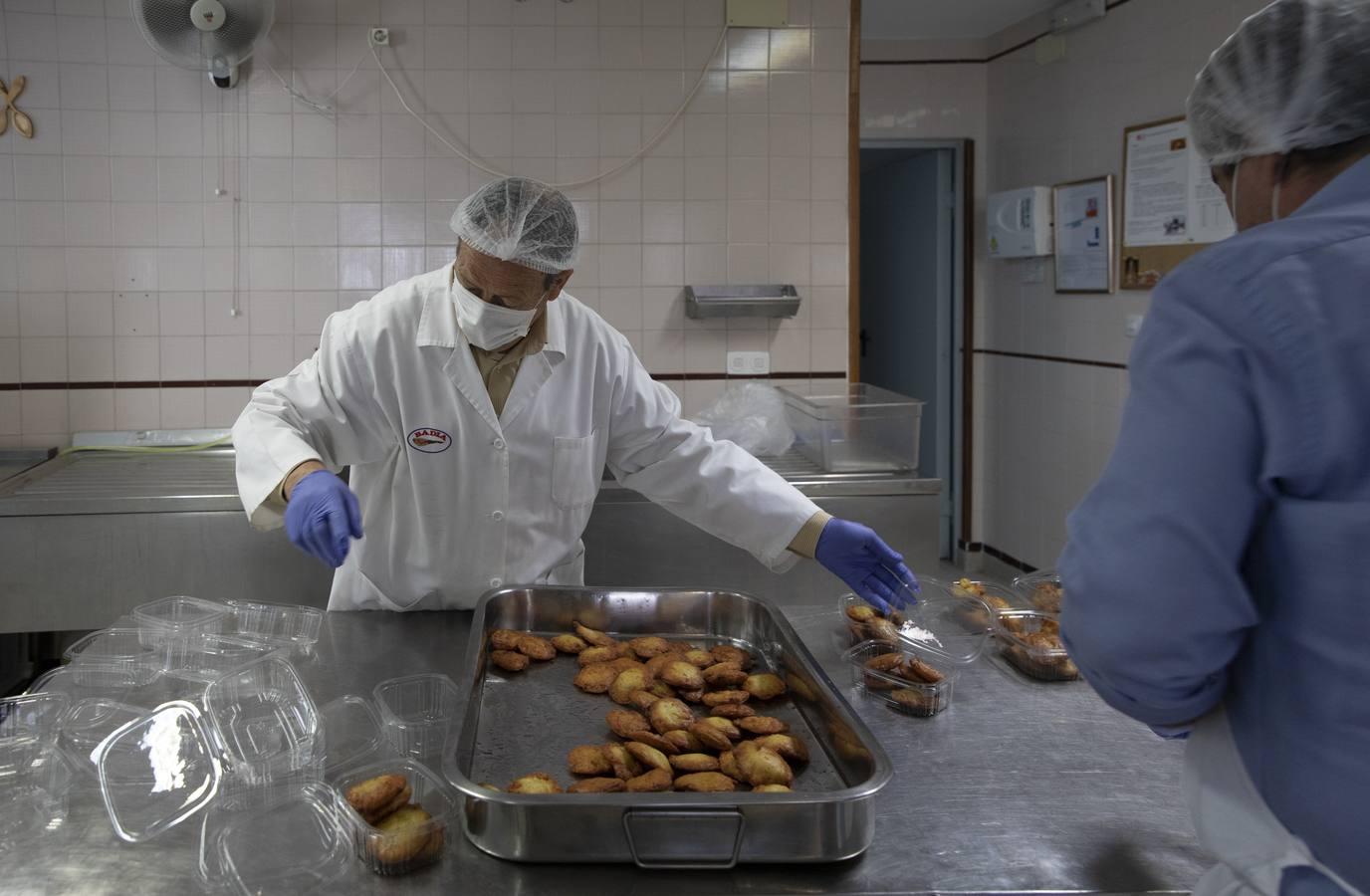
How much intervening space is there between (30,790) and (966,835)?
107 cm

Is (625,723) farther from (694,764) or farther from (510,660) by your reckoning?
(510,660)

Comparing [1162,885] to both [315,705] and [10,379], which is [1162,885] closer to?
[315,705]

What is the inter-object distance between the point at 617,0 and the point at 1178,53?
2.12 metres

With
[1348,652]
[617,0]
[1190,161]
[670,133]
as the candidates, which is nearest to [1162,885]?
[1348,652]

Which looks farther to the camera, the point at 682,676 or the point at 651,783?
the point at 682,676

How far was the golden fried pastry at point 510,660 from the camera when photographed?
1752 millimetres

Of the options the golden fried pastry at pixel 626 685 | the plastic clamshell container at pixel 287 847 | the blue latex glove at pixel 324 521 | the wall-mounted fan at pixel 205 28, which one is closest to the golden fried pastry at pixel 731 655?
the golden fried pastry at pixel 626 685

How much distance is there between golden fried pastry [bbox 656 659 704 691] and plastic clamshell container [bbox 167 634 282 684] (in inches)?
24.1

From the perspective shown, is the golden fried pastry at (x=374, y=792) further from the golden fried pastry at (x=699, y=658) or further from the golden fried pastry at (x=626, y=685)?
the golden fried pastry at (x=699, y=658)

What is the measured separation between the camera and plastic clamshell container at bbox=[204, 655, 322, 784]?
4.42 feet

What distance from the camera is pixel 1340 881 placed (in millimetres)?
943

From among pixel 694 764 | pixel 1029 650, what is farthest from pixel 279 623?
pixel 1029 650

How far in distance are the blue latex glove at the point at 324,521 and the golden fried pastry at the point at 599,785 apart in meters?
0.65

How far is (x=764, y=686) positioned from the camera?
1.66m
